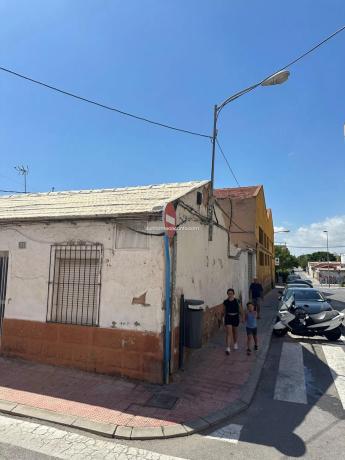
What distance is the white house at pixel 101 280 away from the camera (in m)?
6.14

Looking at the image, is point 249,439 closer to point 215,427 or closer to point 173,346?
point 215,427

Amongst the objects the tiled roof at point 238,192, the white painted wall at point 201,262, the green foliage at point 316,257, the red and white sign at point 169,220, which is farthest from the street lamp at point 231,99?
the green foliage at point 316,257

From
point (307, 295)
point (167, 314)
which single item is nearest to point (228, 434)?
point (167, 314)

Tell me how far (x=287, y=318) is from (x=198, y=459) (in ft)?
22.8

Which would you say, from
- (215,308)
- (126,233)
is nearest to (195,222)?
(126,233)

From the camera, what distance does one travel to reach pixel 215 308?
34.2 ft

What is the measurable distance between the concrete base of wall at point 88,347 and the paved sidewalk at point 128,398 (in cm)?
16

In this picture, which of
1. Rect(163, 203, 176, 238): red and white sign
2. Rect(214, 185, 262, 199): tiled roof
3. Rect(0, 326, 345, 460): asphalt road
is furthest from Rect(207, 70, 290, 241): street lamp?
Rect(214, 185, 262, 199): tiled roof

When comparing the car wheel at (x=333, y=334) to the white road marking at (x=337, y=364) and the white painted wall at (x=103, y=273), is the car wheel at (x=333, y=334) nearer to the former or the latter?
the white road marking at (x=337, y=364)

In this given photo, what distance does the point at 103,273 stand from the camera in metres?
6.56

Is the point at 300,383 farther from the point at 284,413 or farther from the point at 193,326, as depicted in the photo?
the point at 193,326

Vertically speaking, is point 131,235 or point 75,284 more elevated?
point 131,235

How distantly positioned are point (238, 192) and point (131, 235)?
18.9m

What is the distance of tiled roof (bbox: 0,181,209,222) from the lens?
671cm
